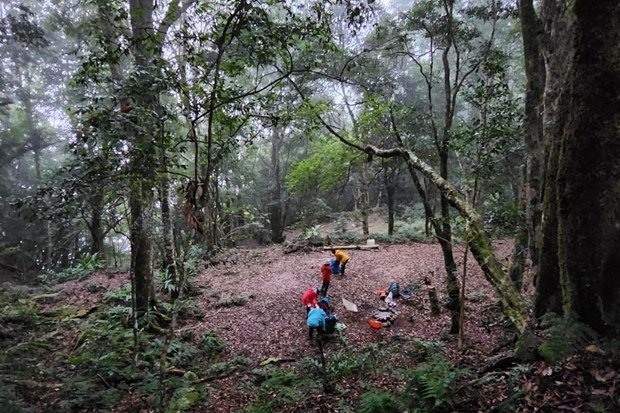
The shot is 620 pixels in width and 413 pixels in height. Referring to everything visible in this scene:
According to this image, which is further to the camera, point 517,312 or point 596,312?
point 517,312

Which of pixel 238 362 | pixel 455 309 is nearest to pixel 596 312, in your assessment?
pixel 455 309

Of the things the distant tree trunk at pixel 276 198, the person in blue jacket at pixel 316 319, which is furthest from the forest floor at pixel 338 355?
the distant tree trunk at pixel 276 198

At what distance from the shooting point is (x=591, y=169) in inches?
116

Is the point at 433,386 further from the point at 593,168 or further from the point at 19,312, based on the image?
the point at 19,312

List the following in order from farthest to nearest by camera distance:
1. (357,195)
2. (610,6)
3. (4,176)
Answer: (357,195), (4,176), (610,6)

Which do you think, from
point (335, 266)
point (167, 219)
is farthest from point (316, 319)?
point (335, 266)

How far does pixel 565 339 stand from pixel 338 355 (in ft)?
16.5

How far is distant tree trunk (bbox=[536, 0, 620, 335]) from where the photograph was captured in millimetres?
2857

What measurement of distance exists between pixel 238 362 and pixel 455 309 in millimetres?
4656

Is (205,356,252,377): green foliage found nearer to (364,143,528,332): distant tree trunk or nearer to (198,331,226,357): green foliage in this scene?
(198,331,226,357): green foliage

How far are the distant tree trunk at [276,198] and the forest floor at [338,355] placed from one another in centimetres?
782

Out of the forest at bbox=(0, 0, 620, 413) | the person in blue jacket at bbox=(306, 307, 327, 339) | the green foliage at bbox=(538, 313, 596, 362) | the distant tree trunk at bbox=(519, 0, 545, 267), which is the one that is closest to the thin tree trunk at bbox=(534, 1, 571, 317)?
the forest at bbox=(0, 0, 620, 413)

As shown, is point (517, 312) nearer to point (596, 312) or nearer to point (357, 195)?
point (596, 312)

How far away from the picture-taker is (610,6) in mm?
2848
